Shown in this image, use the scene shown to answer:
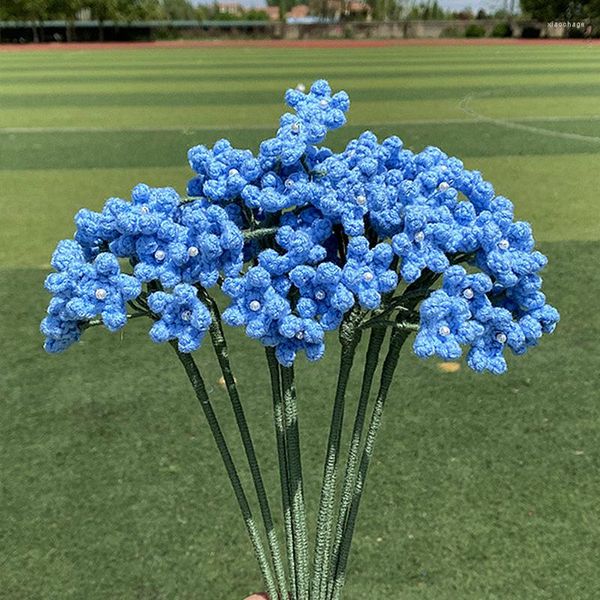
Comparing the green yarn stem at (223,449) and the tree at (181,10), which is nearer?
the green yarn stem at (223,449)

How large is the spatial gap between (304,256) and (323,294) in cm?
6

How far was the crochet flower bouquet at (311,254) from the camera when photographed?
1.06 m

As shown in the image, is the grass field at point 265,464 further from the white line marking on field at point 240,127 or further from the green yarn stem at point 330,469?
the white line marking on field at point 240,127

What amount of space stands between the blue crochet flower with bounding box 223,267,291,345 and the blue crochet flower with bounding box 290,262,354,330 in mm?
26

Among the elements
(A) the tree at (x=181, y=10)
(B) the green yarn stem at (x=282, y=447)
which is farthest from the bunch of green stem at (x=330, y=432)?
(A) the tree at (x=181, y=10)

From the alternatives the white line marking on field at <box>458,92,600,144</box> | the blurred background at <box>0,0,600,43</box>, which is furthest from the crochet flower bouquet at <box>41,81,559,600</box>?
the blurred background at <box>0,0,600,43</box>

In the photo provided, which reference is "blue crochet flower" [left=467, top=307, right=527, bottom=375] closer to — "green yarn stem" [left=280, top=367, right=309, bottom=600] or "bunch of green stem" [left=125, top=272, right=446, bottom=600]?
"bunch of green stem" [left=125, top=272, right=446, bottom=600]

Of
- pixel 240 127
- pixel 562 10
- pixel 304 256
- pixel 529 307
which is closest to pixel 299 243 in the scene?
pixel 304 256

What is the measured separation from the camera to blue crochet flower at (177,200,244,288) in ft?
3.51

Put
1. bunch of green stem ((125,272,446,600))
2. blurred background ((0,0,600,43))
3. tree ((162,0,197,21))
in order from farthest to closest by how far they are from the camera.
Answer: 1. tree ((162,0,197,21))
2. blurred background ((0,0,600,43))
3. bunch of green stem ((125,272,446,600))

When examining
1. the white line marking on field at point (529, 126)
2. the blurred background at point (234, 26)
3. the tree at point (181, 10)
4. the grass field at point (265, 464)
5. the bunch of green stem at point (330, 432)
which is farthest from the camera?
the tree at point (181, 10)

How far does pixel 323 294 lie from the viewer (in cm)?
109

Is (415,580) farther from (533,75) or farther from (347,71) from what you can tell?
(347,71)

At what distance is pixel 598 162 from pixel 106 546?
7.14 meters
